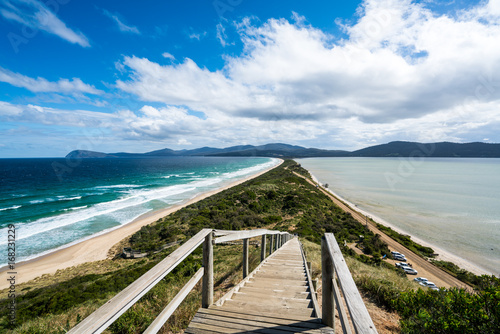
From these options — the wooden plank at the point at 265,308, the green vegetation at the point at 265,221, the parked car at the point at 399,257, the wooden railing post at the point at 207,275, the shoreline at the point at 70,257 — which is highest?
the wooden railing post at the point at 207,275

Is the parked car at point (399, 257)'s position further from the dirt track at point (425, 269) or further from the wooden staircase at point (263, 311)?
the wooden staircase at point (263, 311)

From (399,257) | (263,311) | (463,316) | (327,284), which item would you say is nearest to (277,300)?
(263,311)

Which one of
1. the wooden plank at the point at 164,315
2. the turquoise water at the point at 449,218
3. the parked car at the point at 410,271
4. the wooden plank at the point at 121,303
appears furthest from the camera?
the turquoise water at the point at 449,218

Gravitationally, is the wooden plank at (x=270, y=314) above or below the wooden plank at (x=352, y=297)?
below

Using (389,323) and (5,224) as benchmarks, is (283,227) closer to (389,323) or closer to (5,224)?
(389,323)

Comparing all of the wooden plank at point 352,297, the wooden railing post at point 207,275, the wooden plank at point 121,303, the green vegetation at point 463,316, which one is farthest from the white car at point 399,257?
the wooden plank at point 121,303

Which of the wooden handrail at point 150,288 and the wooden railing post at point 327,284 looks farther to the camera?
the wooden railing post at point 327,284

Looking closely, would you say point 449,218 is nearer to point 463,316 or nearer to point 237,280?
point 237,280
